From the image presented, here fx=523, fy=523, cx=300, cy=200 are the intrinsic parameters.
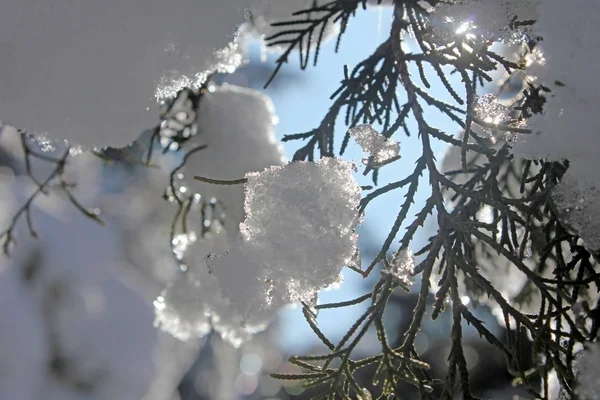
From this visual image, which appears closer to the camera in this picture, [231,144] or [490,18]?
[490,18]

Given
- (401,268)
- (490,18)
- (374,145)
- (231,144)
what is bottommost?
(401,268)

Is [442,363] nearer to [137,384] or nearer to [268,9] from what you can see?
[137,384]

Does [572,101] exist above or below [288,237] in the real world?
above

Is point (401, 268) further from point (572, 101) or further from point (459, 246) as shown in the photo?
point (572, 101)

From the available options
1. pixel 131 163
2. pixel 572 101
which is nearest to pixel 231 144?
pixel 131 163

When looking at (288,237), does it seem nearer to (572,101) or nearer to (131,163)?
(572,101)

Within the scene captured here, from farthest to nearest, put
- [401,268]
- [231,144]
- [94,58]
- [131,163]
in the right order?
[131,163] → [231,144] → [94,58] → [401,268]

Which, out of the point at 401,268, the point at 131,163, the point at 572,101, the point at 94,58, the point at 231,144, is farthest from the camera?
the point at 131,163

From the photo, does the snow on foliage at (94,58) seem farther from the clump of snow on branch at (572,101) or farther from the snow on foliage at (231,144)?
the snow on foliage at (231,144)
